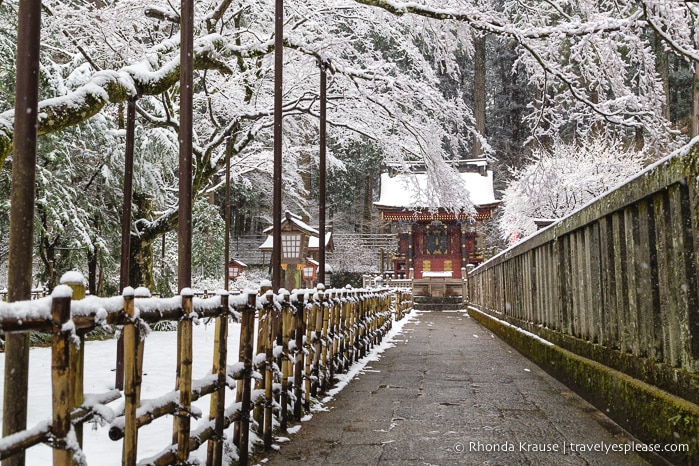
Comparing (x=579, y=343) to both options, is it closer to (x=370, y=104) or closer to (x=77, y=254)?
(x=370, y=104)

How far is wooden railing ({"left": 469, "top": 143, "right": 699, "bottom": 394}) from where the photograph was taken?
10.3 feet

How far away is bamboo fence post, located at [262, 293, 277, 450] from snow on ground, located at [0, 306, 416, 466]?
12.0 inches

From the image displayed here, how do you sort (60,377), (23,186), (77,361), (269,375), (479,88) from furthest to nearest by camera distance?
(479,88) < (269,375) < (23,186) < (77,361) < (60,377)

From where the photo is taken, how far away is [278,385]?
4.49 m

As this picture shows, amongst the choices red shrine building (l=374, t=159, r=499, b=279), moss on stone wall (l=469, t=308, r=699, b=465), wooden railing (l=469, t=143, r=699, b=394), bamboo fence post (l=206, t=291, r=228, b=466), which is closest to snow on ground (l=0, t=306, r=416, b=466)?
bamboo fence post (l=206, t=291, r=228, b=466)

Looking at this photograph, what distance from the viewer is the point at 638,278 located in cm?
394

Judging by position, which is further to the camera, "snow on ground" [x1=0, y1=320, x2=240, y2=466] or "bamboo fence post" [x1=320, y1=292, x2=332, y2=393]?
"bamboo fence post" [x1=320, y1=292, x2=332, y2=393]

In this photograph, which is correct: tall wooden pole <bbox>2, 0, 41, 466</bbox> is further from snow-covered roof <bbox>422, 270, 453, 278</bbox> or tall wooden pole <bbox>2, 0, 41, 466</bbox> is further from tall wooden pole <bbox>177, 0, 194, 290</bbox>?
snow-covered roof <bbox>422, 270, 453, 278</bbox>

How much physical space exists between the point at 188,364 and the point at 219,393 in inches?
20.5

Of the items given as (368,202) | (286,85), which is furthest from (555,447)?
(368,202)

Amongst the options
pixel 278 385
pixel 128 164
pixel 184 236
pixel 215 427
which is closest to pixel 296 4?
pixel 128 164

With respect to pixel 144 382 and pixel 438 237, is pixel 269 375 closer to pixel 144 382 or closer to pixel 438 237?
pixel 144 382

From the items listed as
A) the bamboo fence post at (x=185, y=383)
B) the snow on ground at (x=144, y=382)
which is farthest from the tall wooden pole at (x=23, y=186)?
the bamboo fence post at (x=185, y=383)

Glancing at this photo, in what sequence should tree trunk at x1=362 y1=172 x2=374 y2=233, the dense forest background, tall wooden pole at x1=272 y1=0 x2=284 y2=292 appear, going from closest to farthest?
1. tall wooden pole at x1=272 y1=0 x2=284 y2=292
2. the dense forest background
3. tree trunk at x1=362 y1=172 x2=374 y2=233
